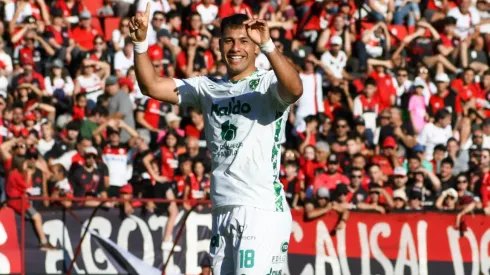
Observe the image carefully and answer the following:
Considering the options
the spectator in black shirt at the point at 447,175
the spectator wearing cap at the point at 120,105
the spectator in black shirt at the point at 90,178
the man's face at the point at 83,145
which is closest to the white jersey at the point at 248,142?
the spectator in black shirt at the point at 90,178

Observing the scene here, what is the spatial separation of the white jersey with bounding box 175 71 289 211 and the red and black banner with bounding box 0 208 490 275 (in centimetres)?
626

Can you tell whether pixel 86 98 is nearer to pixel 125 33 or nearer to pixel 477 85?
pixel 125 33

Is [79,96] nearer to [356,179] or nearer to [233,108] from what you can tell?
[356,179]

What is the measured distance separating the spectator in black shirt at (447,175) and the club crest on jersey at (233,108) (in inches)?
435

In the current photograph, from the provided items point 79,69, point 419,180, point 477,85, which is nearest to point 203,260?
point 419,180

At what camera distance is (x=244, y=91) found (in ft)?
25.2

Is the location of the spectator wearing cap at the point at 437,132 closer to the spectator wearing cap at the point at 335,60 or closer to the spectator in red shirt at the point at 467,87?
the spectator in red shirt at the point at 467,87

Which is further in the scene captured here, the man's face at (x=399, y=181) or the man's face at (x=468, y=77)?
the man's face at (x=468, y=77)

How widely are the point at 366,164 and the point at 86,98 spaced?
491 cm

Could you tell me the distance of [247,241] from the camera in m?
7.50

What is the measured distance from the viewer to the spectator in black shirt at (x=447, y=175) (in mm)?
18328

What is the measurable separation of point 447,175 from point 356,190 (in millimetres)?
2347

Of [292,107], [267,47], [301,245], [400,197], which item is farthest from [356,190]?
[267,47]

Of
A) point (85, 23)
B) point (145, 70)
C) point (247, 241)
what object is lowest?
point (247, 241)
